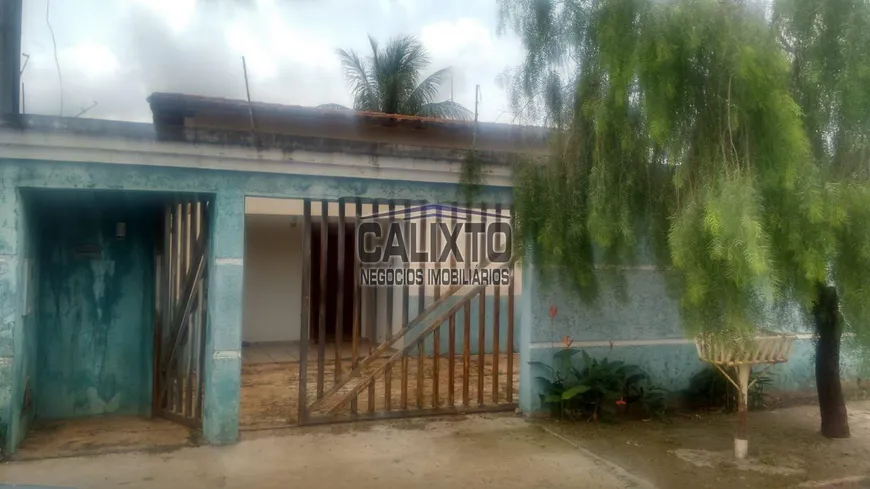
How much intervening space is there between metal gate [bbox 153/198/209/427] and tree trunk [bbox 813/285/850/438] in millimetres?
5512

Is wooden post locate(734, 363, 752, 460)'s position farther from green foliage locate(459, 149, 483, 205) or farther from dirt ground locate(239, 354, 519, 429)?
green foliage locate(459, 149, 483, 205)

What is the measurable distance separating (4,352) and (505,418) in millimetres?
4452

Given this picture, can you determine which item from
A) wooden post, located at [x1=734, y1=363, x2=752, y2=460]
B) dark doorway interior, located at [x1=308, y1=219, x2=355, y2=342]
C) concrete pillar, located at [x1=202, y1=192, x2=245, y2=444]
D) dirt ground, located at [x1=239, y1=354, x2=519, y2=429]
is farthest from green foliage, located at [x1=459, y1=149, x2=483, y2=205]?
dark doorway interior, located at [x1=308, y1=219, x2=355, y2=342]

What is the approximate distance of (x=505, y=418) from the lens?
6707 millimetres

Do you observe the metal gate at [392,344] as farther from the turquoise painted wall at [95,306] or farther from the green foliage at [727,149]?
the turquoise painted wall at [95,306]

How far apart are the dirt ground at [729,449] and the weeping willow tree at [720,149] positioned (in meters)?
1.32

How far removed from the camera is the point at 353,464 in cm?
524

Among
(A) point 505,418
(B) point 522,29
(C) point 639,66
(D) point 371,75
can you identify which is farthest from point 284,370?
(D) point 371,75

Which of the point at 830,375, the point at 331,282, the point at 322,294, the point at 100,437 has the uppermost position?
the point at 331,282

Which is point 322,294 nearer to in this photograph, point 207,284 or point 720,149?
point 207,284

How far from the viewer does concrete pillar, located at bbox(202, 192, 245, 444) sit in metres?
5.62

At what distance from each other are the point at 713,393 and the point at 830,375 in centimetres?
133

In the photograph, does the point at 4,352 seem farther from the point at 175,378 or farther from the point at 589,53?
the point at 589,53

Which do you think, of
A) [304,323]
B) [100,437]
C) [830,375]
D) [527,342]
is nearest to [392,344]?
[304,323]
